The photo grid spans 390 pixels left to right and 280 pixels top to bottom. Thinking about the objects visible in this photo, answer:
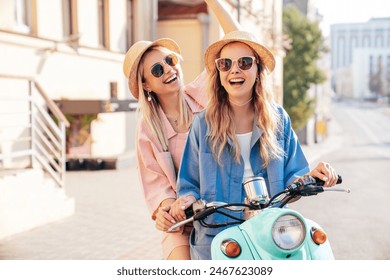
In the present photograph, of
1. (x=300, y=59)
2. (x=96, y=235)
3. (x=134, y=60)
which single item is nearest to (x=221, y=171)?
(x=134, y=60)

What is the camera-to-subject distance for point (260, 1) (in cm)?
1365

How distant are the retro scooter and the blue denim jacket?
152 millimetres

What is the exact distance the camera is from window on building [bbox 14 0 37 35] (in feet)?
27.7

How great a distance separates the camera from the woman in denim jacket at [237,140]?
6.36ft

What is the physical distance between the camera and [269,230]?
5.18ft

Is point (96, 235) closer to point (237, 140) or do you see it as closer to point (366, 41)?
point (366, 41)

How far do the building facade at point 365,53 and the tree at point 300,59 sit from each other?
59.1ft

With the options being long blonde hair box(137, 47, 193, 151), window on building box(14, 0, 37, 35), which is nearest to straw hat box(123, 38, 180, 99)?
long blonde hair box(137, 47, 193, 151)

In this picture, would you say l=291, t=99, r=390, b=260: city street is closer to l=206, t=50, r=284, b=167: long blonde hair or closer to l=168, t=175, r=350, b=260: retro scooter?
l=206, t=50, r=284, b=167: long blonde hair

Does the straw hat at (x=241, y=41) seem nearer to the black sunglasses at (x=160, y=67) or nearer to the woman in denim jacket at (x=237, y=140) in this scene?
the woman in denim jacket at (x=237, y=140)

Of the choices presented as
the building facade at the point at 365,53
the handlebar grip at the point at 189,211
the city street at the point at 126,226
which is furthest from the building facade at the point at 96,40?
the handlebar grip at the point at 189,211

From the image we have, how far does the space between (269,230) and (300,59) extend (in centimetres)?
2547

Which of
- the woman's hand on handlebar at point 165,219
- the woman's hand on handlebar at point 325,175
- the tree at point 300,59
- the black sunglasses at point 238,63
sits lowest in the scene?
the tree at point 300,59
